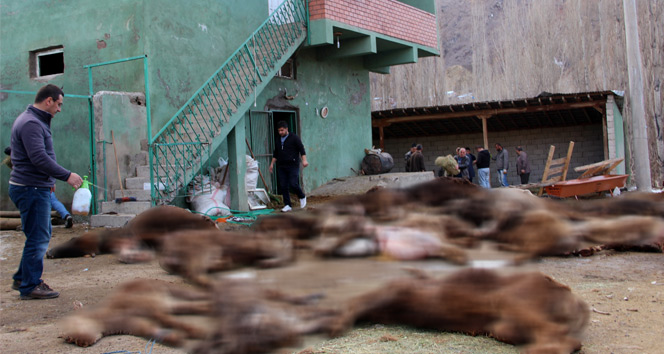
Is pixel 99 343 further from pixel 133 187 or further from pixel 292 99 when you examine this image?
pixel 292 99

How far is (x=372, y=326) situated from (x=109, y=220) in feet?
20.4

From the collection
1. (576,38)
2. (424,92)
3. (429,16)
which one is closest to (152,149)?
(429,16)

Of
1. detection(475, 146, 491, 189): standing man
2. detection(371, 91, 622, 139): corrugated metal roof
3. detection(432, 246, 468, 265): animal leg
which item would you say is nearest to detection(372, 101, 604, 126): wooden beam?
detection(371, 91, 622, 139): corrugated metal roof

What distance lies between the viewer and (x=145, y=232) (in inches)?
193

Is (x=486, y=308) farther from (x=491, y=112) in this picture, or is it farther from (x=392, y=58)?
(x=491, y=112)

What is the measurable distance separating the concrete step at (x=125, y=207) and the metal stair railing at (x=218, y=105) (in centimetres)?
24

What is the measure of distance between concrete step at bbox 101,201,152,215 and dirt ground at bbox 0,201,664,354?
11.3 feet

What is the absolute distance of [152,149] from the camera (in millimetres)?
8758

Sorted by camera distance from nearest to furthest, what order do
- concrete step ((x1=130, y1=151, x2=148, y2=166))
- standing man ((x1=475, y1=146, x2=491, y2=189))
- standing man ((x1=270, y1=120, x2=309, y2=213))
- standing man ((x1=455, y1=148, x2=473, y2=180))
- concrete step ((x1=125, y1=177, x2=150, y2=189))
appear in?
concrete step ((x1=125, y1=177, x2=150, y2=189)) → concrete step ((x1=130, y1=151, x2=148, y2=166)) → standing man ((x1=270, y1=120, x2=309, y2=213)) → standing man ((x1=455, y1=148, x2=473, y2=180)) → standing man ((x1=475, y1=146, x2=491, y2=189))

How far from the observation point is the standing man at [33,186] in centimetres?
405

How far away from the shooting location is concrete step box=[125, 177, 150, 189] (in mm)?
8774

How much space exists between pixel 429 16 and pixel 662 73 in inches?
351

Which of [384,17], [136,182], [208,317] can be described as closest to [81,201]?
[136,182]

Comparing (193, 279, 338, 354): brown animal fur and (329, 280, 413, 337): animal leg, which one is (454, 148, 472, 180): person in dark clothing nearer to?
(329, 280, 413, 337): animal leg
